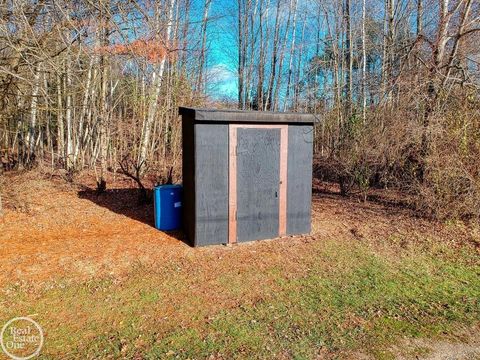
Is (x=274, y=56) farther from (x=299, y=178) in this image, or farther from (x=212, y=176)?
(x=212, y=176)

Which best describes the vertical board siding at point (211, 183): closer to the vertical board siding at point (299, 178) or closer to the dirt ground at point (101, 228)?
the dirt ground at point (101, 228)

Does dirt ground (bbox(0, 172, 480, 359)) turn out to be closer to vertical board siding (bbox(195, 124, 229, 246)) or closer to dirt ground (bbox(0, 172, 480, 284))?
dirt ground (bbox(0, 172, 480, 284))

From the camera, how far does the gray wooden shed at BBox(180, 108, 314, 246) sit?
17.5 feet

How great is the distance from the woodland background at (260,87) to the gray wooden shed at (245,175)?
1.60m

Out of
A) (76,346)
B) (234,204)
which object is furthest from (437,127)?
(76,346)

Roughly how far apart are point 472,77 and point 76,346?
8005 mm

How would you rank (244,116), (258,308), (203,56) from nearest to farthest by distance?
(258,308), (244,116), (203,56)

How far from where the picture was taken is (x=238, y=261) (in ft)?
16.3

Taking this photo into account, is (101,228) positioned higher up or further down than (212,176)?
further down

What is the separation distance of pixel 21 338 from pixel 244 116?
3.93 m

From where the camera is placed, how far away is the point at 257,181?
5.69 metres

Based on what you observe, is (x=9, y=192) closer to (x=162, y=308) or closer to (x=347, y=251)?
(x=162, y=308)

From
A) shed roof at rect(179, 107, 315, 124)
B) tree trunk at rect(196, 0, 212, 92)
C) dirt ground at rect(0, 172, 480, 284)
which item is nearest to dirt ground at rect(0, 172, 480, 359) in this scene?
dirt ground at rect(0, 172, 480, 284)

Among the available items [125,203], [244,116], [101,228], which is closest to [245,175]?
[244,116]
